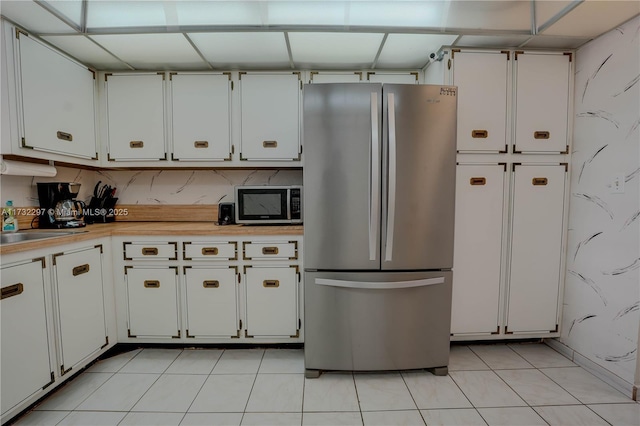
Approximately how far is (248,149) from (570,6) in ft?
7.54

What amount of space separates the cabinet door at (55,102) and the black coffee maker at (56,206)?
0.30 meters

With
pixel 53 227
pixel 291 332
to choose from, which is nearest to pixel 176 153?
pixel 53 227

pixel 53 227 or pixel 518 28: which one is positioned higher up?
pixel 518 28

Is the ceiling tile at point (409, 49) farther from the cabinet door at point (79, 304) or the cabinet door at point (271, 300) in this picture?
the cabinet door at point (79, 304)

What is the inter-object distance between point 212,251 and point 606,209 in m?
2.70

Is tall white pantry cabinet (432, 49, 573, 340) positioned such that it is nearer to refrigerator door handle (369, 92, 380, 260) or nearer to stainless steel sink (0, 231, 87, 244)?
refrigerator door handle (369, 92, 380, 260)

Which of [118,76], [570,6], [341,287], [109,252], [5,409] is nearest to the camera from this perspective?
[5,409]

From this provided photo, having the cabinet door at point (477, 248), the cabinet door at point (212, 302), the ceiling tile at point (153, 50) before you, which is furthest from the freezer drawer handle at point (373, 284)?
the ceiling tile at point (153, 50)

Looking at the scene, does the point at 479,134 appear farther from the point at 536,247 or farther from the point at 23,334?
the point at 23,334

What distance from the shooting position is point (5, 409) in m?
1.39

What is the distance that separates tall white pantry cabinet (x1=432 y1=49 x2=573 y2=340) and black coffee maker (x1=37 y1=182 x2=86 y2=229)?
9.61ft

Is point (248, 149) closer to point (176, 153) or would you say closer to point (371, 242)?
point (176, 153)

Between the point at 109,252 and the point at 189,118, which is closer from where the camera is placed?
the point at 109,252

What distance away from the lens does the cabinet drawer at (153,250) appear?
2127mm
